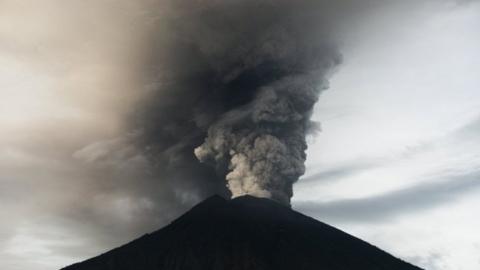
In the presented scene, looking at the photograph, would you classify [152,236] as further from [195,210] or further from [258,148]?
[258,148]

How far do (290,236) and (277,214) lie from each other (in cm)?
610

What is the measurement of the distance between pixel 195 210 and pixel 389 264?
36.4 m

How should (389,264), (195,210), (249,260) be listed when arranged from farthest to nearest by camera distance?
1. (195,210)
2. (389,264)
3. (249,260)

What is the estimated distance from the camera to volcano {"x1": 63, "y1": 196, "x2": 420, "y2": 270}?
279ft

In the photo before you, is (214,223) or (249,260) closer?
(249,260)

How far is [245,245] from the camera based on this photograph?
3501 inches

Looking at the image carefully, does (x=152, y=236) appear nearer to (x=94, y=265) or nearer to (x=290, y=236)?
(x=94, y=265)

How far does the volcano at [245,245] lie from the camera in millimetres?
85000

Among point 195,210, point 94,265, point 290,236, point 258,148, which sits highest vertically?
point 258,148

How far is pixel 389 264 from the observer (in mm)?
90562

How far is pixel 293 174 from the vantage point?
315ft

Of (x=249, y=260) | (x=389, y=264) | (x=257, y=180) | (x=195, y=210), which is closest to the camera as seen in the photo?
(x=249, y=260)

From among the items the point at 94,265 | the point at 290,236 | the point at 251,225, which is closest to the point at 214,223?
the point at 251,225

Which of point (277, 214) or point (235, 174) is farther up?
point (235, 174)
